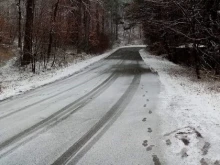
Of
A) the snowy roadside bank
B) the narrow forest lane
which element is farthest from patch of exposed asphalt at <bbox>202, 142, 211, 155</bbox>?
the snowy roadside bank

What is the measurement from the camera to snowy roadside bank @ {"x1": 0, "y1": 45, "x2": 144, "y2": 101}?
1253 centimetres

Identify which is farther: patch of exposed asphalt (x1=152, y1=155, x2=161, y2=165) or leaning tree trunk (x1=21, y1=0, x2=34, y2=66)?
leaning tree trunk (x1=21, y1=0, x2=34, y2=66)

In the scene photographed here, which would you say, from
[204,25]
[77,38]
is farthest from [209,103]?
[77,38]

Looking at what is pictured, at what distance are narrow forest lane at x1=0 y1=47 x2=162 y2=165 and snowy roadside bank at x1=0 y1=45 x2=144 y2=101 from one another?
123cm

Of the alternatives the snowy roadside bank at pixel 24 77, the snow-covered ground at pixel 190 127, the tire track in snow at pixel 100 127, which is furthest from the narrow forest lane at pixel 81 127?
the snowy roadside bank at pixel 24 77

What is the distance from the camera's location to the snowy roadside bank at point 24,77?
12531mm

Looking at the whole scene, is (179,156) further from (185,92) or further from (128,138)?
(185,92)

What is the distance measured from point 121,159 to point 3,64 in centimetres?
2343

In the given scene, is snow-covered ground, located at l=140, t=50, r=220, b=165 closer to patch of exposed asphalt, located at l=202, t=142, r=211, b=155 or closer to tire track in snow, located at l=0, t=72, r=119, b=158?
patch of exposed asphalt, located at l=202, t=142, r=211, b=155

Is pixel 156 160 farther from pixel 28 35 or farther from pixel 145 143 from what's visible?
pixel 28 35

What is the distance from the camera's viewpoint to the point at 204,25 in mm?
15570

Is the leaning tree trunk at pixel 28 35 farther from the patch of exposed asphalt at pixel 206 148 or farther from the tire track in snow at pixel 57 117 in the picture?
the patch of exposed asphalt at pixel 206 148

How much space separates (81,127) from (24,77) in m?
13.1

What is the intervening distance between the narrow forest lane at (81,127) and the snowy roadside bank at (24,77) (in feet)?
4.05
